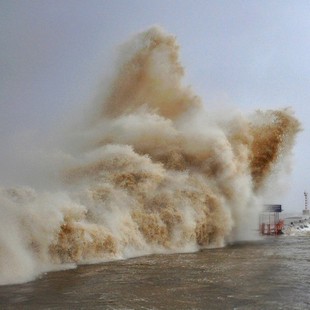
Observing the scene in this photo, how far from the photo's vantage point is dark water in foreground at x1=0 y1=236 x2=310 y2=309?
980 centimetres

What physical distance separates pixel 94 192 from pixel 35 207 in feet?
13.7

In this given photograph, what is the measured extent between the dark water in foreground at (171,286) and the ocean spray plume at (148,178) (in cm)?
162

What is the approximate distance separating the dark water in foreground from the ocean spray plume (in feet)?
5.31

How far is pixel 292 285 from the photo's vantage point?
1190 cm

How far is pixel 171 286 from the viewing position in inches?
464

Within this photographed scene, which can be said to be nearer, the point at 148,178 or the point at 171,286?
the point at 171,286

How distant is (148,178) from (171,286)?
10.9 m

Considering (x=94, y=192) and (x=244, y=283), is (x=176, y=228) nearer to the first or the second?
(x=94, y=192)

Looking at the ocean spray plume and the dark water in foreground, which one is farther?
the ocean spray plume

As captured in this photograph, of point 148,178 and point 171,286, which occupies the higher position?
point 148,178

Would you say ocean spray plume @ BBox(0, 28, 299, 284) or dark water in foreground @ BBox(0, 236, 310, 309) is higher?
ocean spray plume @ BBox(0, 28, 299, 284)

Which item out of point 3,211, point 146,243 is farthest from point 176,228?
point 3,211

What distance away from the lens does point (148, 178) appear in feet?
73.3

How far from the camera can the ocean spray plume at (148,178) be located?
1590 centimetres
